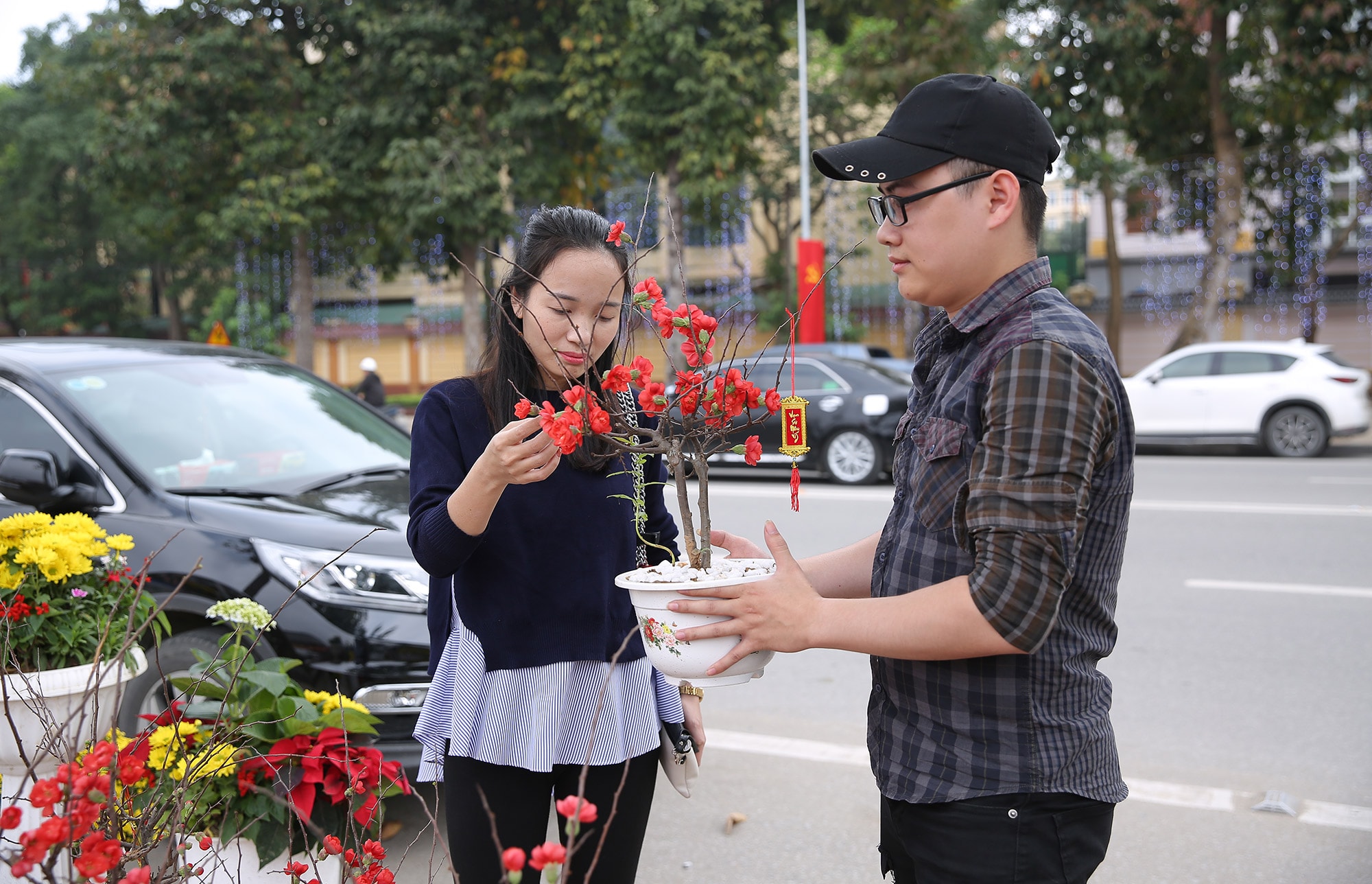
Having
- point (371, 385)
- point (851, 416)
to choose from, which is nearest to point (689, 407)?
point (851, 416)

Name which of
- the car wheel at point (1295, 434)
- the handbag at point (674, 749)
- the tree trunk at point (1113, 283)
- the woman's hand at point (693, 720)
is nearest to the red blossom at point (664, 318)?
the handbag at point (674, 749)

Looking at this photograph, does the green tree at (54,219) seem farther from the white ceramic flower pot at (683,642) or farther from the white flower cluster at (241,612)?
the white ceramic flower pot at (683,642)

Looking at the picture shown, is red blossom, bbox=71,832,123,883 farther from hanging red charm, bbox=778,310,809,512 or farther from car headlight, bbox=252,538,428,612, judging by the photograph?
car headlight, bbox=252,538,428,612

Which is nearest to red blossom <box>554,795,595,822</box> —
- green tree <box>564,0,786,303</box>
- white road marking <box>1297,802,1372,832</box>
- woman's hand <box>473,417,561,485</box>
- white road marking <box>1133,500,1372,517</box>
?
woman's hand <box>473,417,561,485</box>

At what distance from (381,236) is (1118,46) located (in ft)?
47.2

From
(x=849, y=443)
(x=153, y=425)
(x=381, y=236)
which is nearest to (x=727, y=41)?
(x=381, y=236)

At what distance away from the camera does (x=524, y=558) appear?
1.97m

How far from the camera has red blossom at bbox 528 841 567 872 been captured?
1070mm

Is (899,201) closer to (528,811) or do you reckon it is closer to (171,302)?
(528,811)

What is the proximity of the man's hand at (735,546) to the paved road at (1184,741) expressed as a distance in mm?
1649

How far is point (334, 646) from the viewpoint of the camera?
11.0 feet

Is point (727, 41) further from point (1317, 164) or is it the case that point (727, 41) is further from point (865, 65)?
point (1317, 164)

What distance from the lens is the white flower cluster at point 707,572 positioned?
1.66 metres

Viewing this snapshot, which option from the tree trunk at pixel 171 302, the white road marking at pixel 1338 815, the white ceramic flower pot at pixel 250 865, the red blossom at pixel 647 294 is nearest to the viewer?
the red blossom at pixel 647 294
